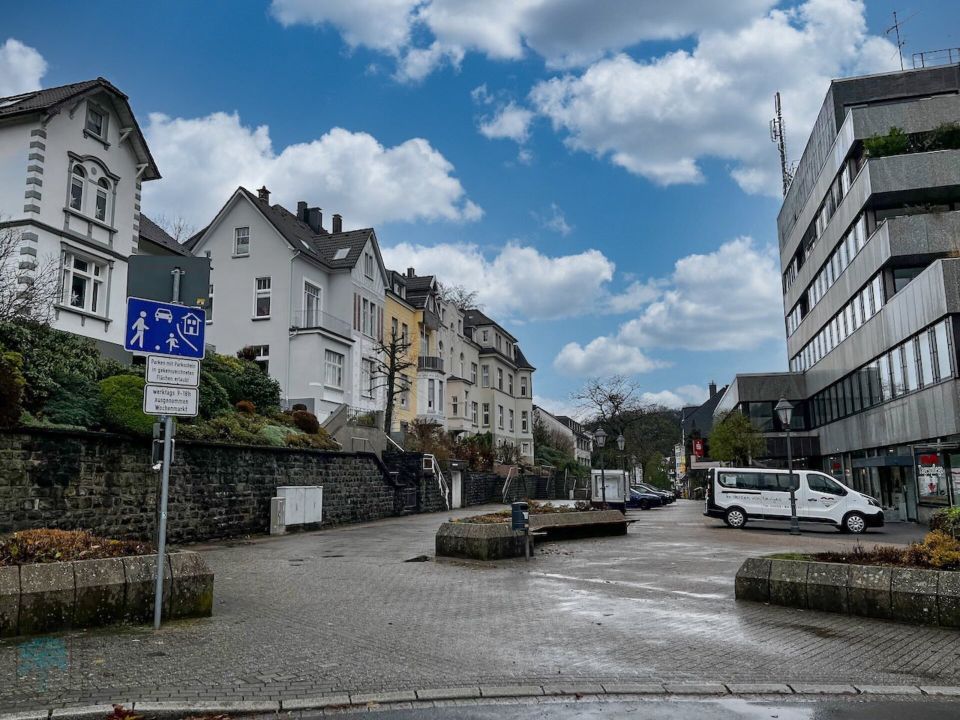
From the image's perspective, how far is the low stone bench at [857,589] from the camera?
26.8ft

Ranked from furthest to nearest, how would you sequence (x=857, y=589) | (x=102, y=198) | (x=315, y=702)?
(x=102, y=198)
(x=857, y=589)
(x=315, y=702)

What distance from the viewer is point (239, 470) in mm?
20562

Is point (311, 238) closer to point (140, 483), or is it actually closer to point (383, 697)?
point (140, 483)

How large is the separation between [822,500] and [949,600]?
18067 mm

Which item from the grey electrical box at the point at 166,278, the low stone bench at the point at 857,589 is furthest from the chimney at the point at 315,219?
the low stone bench at the point at 857,589

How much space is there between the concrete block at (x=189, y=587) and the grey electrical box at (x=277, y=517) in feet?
43.6

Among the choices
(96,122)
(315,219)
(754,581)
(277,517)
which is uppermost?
(315,219)

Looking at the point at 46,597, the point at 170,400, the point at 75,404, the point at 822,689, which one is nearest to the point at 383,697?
the point at 822,689

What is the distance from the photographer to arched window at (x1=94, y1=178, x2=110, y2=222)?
28.2 metres

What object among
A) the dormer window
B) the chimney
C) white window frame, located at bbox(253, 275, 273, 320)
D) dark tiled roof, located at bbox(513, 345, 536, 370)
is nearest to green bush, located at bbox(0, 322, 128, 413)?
the dormer window

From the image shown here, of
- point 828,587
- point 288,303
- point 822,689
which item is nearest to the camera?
point 822,689

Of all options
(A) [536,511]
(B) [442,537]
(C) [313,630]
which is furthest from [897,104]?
(C) [313,630]

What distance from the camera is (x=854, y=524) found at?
2450 centimetres

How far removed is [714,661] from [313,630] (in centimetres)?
388
